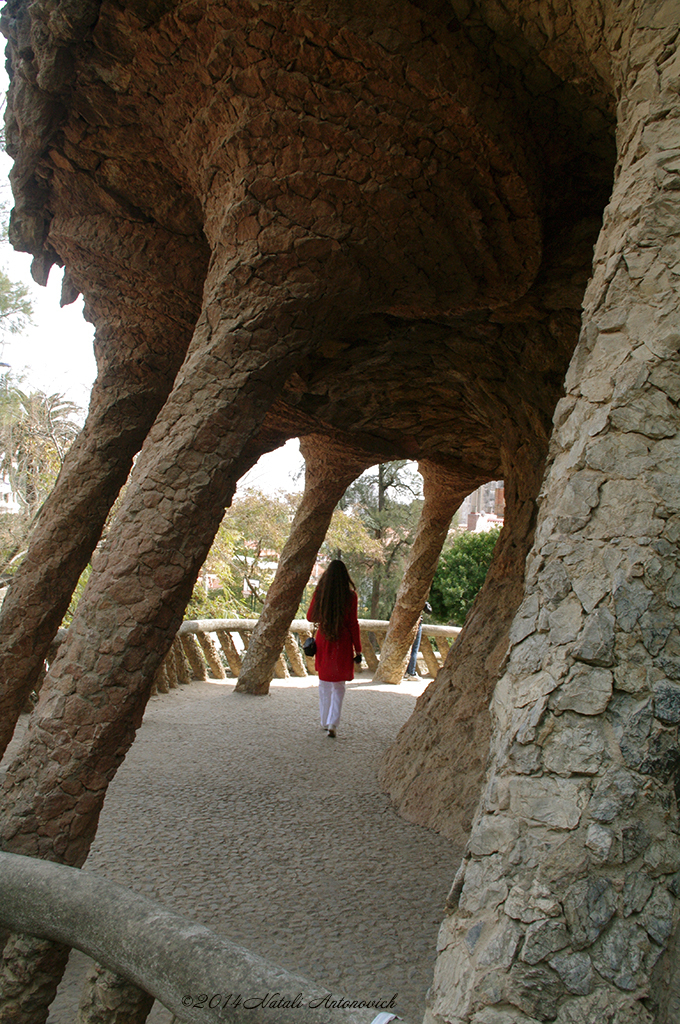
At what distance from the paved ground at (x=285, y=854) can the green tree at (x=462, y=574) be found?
6.97 m

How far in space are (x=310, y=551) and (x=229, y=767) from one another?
288cm

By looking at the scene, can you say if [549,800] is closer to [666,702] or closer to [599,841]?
[599,841]

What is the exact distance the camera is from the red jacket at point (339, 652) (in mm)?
5590

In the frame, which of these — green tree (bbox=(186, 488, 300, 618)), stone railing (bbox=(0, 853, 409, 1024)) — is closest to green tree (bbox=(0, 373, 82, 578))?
green tree (bbox=(186, 488, 300, 618))

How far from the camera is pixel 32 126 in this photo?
3.38 m

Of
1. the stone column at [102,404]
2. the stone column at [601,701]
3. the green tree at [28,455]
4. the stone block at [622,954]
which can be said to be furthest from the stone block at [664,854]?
the green tree at [28,455]

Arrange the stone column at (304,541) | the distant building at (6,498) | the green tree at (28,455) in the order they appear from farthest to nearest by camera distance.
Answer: the distant building at (6,498) < the green tree at (28,455) < the stone column at (304,541)

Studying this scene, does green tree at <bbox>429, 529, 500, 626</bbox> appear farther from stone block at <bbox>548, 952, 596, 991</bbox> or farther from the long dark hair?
stone block at <bbox>548, 952, 596, 991</bbox>

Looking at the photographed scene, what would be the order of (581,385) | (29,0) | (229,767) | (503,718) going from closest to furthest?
(503,718) → (581,385) → (29,0) → (229,767)

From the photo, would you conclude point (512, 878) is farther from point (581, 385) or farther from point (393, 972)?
point (393, 972)

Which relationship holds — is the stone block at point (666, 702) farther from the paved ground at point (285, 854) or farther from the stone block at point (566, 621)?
the paved ground at point (285, 854)

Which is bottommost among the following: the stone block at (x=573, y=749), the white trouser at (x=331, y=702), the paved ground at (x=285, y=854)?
the paved ground at (x=285, y=854)

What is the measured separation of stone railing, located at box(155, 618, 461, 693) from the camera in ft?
26.0

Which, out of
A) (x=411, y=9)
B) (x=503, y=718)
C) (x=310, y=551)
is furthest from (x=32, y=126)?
(x=310, y=551)
